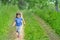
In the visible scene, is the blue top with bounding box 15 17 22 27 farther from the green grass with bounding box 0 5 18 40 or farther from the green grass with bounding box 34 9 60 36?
the green grass with bounding box 34 9 60 36

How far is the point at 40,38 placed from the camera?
14227 millimetres

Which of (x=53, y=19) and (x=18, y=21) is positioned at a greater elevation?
(x=18, y=21)

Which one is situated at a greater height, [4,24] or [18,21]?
[18,21]

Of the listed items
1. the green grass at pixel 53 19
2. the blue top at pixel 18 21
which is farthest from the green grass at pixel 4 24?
the green grass at pixel 53 19

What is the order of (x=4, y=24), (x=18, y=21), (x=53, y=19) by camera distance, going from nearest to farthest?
1. (x=18, y=21)
2. (x=4, y=24)
3. (x=53, y=19)

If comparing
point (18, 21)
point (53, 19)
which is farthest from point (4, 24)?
point (53, 19)

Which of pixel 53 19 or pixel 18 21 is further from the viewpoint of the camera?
pixel 53 19

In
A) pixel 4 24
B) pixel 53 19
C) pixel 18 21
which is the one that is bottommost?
pixel 53 19

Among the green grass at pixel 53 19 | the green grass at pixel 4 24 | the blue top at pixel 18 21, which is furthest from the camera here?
the green grass at pixel 53 19

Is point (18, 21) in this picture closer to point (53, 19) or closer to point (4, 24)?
point (4, 24)

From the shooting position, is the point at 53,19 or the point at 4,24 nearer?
the point at 4,24

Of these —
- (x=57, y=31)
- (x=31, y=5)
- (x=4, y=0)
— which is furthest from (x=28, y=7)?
(x=57, y=31)

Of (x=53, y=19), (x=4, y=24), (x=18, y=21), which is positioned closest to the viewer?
(x=18, y=21)

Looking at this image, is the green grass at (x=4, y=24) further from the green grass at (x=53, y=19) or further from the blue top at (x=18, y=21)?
the green grass at (x=53, y=19)
